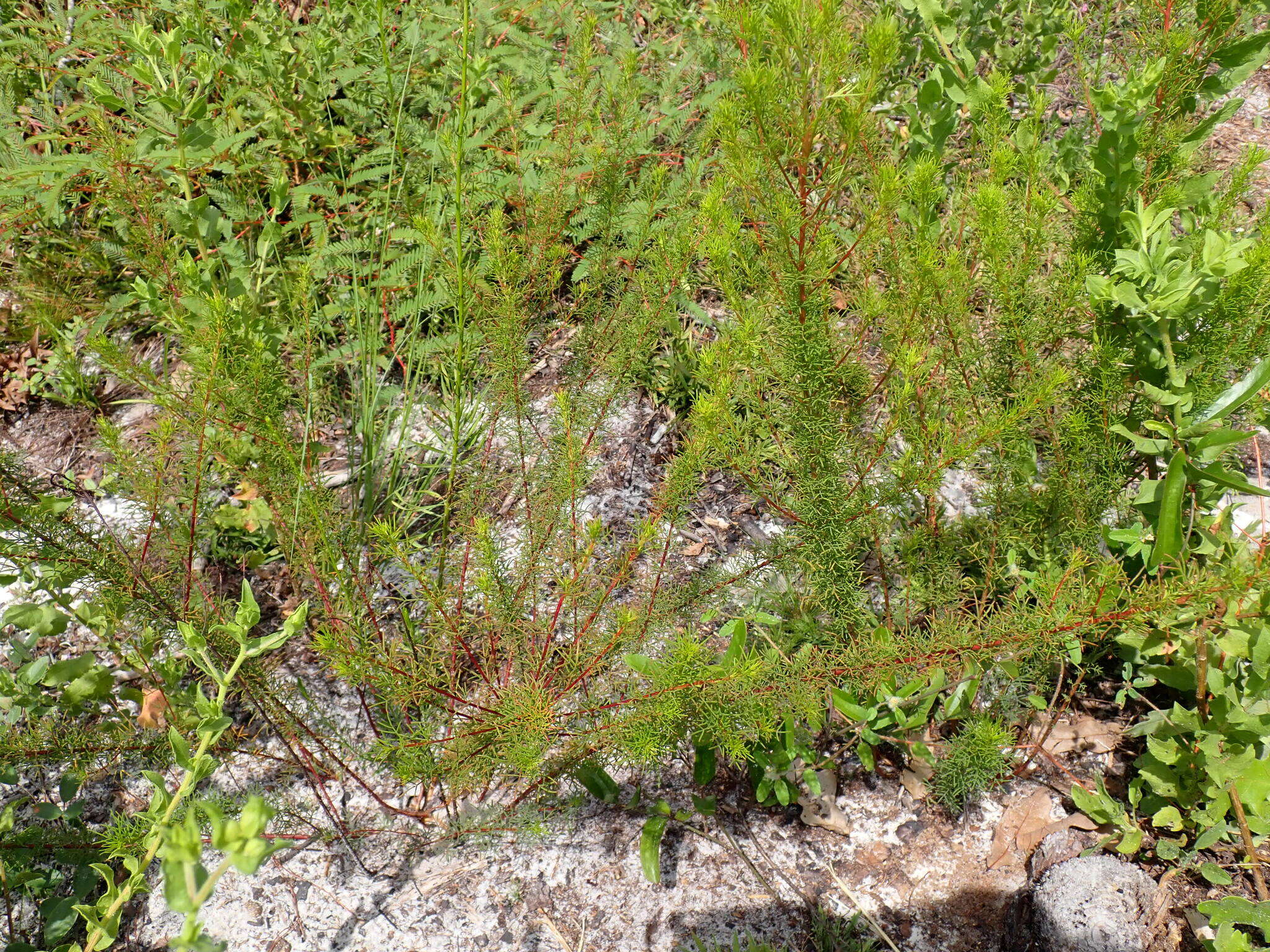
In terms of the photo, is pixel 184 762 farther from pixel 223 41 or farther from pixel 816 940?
pixel 223 41

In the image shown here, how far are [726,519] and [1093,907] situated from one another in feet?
4.47

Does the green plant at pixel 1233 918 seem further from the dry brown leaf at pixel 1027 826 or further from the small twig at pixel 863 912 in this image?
the small twig at pixel 863 912

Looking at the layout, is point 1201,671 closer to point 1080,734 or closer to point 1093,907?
point 1080,734

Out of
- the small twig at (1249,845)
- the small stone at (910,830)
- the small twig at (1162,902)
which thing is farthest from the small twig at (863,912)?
the small twig at (1249,845)

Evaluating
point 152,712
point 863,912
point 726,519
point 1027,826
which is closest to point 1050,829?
point 1027,826

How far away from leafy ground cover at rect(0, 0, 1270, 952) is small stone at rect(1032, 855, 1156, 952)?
99 millimetres

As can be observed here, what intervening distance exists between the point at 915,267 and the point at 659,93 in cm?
194

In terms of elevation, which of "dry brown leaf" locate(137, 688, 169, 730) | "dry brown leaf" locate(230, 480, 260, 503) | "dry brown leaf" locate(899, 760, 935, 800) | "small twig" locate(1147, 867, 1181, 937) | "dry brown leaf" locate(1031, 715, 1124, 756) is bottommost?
"small twig" locate(1147, 867, 1181, 937)

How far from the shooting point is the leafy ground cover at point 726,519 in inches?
67.8

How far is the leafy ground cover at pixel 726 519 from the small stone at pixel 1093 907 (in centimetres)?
10

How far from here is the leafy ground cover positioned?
1.72m

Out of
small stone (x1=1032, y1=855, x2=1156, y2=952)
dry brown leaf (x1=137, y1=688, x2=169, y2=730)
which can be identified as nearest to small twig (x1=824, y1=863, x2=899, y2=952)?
small stone (x1=1032, y1=855, x2=1156, y2=952)

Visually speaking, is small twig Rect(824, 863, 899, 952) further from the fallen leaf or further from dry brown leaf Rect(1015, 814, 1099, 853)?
dry brown leaf Rect(1015, 814, 1099, 853)

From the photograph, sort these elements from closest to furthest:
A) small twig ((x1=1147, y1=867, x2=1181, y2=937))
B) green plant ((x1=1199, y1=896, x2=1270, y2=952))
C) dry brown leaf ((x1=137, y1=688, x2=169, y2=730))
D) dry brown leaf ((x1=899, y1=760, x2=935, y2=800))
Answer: green plant ((x1=1199, y1=896, x2=1270, y2=952))
small twig ((x1=1147, y1=867, x2=1181, y2=937))
dry brown leaf ((x1=899, y1=760, x2=935, y2=800))
dry brown leaf ((x1=137, y1=688, x2=169, y2=730))
